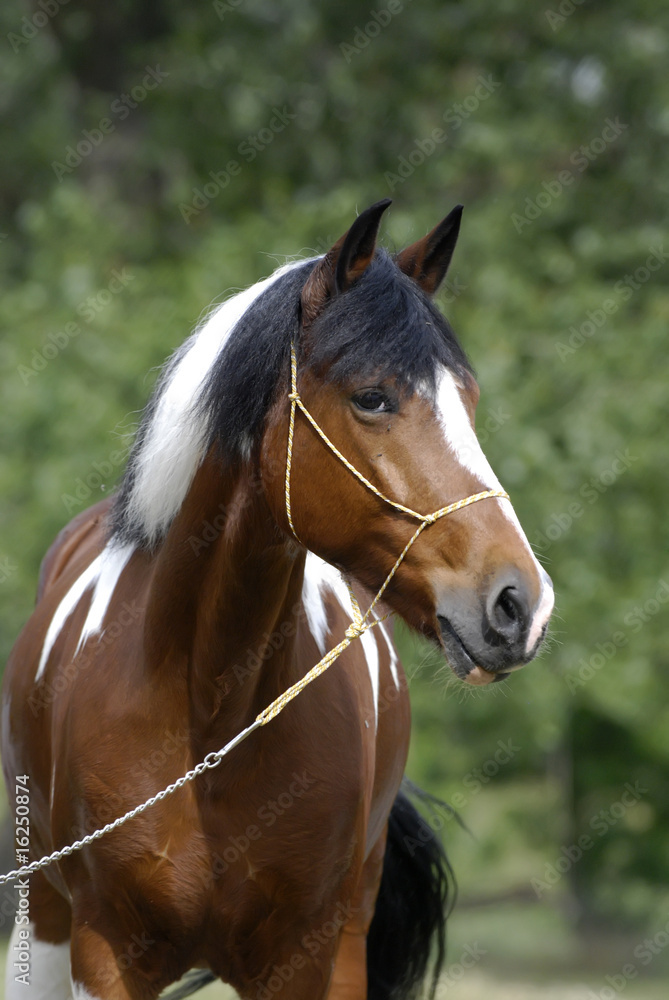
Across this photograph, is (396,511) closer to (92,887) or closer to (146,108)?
(92,887)

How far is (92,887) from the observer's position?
292 cm

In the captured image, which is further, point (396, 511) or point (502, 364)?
point (502, 364)

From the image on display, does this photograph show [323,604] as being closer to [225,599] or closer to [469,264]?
[225,599]

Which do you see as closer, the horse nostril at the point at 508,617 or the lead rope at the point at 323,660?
the horse nostril at the point at 508,617

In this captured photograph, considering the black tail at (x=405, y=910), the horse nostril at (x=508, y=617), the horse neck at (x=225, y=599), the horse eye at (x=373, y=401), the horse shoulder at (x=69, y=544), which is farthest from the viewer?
the black tail at (x=405, y=910)

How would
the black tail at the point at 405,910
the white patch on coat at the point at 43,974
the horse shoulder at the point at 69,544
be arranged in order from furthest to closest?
the black tail at the point at 405,910 < the horse shoulder at the point at 69,544 < the white patch on coat at the point at 43,974

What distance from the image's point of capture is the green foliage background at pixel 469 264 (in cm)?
816

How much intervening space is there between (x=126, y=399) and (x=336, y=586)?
17.1 feet

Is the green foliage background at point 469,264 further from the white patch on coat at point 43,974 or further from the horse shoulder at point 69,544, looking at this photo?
the white patch on coat at point 43,974

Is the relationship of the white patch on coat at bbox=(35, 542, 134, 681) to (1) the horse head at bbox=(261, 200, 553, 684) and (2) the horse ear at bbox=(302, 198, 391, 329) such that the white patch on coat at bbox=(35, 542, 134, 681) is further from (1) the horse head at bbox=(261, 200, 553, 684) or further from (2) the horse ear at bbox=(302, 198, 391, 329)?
(2) the horse ear at bbox=(302, 198, 391, 329)

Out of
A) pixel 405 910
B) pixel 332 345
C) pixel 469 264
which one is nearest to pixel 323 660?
pixel 332 345

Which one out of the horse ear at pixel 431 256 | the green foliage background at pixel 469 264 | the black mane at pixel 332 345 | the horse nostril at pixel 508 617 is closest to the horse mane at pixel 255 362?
the black mane at pixel 332 345

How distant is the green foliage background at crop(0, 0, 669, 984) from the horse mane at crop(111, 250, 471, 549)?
395cm

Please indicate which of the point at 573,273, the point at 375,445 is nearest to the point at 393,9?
the point at 573,273
